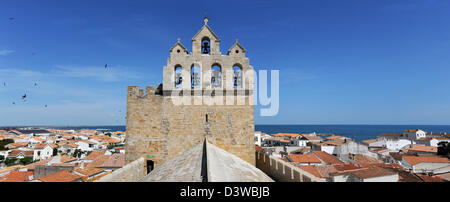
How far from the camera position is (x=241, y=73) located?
12.9 m

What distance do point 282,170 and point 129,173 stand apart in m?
7.07

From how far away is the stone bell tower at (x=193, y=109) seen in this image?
12.3 metres

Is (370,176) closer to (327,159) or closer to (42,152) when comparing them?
(327,159)

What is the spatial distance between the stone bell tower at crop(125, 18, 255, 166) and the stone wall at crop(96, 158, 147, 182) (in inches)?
23.6

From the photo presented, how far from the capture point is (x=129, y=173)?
33.0 ft

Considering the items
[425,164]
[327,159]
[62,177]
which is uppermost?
[62,177]

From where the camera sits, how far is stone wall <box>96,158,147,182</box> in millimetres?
8273

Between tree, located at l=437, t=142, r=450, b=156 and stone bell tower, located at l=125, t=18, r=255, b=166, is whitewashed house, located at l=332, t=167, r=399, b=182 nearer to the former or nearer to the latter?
stone bell tower, located at l=125, t=18, r=255, b=166

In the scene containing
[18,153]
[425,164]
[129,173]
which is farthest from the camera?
[18,153]

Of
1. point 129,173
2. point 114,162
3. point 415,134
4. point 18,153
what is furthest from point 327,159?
point 18,153
